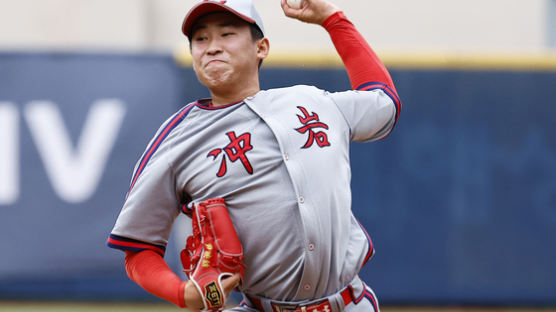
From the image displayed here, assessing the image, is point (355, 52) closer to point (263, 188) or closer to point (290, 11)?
point (290, 11)

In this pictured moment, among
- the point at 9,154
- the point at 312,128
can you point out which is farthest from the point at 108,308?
the point at 312,128

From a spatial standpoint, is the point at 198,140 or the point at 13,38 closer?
the point at 198,140

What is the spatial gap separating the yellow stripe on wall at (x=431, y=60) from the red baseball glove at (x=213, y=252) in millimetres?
4123

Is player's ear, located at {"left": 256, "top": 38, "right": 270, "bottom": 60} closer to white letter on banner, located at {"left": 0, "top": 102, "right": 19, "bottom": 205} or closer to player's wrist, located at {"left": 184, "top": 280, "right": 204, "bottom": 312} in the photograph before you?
player's wrist, located at {"left": 184, "top": 280, "right": 204, "bottom": 312}

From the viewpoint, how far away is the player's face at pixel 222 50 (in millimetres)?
2568

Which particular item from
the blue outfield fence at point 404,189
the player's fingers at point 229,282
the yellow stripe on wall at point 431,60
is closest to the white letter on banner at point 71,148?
the blue outfield fence at point 404,189

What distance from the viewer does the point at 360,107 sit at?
2723 mm

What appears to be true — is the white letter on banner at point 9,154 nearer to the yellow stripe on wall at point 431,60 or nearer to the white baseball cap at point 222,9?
the yellow stripe on wall at point 431,60

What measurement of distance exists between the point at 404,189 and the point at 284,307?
405cm

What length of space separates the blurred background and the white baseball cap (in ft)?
12.6

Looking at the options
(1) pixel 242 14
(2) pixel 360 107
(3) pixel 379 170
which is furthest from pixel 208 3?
(3) pixel 379 170

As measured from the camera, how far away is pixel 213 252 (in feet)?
7.94

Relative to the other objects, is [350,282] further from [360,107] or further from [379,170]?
[379,170]

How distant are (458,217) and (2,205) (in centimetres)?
369
